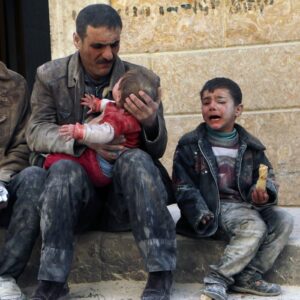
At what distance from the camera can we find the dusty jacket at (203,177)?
4121mm

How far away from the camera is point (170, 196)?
430 cm

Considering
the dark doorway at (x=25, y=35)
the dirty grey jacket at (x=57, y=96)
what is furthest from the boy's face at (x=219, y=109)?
the dark doorway at (x=25, y=35)

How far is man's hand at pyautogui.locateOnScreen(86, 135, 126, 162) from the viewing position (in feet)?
12.8

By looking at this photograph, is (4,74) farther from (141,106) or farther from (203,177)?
(203,177)

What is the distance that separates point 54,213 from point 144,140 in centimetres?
60

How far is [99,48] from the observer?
4117mm

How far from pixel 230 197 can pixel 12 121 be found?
1.22 metres

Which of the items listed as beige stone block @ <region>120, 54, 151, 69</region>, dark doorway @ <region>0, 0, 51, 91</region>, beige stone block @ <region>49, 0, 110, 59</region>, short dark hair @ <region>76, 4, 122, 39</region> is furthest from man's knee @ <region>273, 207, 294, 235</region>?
dark doorway @ <region>0, 0, 51, 91</region>

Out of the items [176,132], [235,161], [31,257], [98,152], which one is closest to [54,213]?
[98,152]

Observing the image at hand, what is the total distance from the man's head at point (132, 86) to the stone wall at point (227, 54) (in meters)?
2.29

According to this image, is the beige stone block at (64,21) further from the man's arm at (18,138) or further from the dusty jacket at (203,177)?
the dusty jacket at (203,177)

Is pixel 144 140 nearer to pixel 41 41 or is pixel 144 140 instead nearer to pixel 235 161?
pixel 235 161

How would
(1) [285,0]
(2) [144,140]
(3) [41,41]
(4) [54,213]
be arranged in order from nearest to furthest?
(4) [54,213]
(2) [144,140]
(1) [285,0]
(3) [41,41]

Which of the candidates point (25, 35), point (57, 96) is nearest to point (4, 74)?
point (57, 96)
